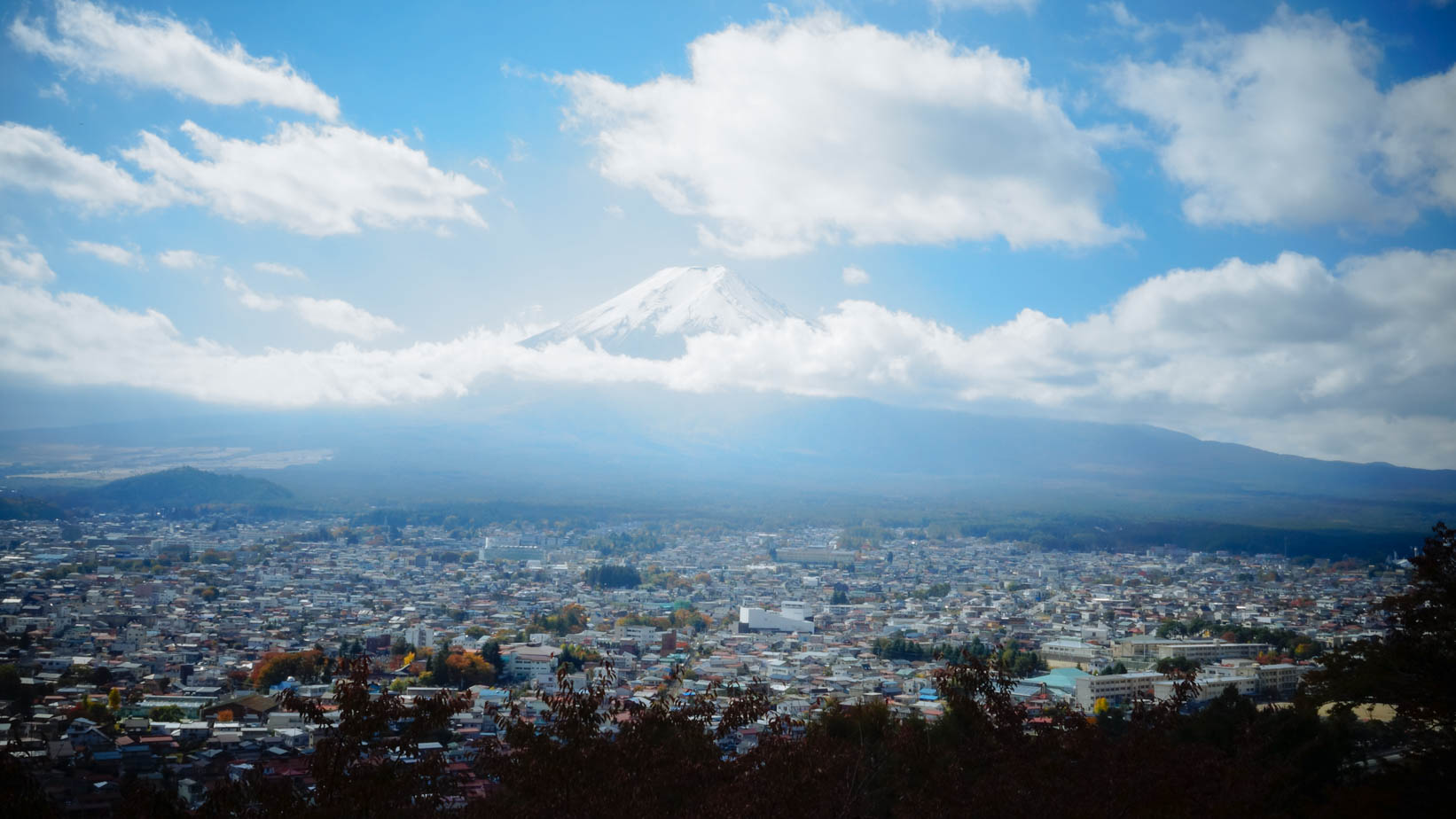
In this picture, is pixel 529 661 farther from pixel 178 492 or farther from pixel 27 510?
pixel 178 492

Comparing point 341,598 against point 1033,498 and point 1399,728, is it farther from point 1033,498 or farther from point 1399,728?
point 1033,498

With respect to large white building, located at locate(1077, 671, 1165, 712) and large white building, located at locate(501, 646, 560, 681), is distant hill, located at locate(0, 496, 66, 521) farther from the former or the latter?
large white building, located at locate(1077, 671, 1165, 712)

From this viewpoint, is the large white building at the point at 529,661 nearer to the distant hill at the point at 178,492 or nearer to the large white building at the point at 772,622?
the large white building at the point at 772,622

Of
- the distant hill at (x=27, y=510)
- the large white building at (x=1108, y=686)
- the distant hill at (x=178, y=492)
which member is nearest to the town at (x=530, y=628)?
the large white building at (x=1108, y=686)

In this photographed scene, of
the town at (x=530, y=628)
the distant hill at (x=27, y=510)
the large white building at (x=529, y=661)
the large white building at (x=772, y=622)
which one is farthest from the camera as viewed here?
the distant hill at (x=27, y=510)

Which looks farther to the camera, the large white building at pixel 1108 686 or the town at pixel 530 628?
the large white building at pixel 1108 686

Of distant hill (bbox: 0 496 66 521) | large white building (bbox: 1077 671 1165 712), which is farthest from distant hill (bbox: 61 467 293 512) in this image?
large white building (bbox: 1077 671 1165 712)

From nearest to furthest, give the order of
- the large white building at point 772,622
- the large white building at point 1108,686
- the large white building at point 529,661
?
the large white building at point 1108,686 < the large white building at point 529,661 < the large white building at point 772,622
